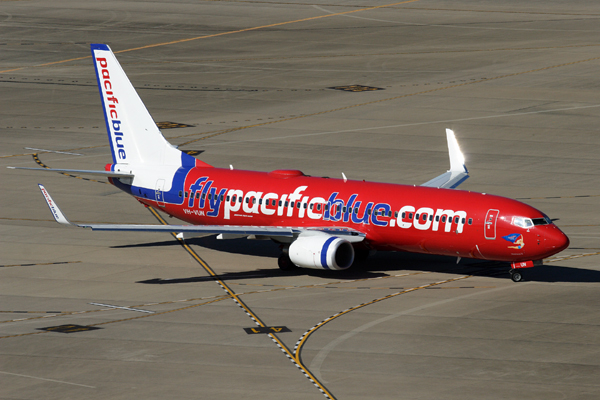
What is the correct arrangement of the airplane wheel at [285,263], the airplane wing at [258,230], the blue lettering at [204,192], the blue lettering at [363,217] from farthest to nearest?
the blue lettering at [204,192]
the airplane wheel at [285,263]
the blue lettering at [363,217]
the airplane wing at [258,230]

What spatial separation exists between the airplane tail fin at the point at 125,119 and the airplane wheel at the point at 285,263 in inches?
466

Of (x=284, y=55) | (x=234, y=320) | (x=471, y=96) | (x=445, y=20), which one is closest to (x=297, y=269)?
(x=234, y=320)

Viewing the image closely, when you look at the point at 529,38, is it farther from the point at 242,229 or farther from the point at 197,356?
the point at 197,356

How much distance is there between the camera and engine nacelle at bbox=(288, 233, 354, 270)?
162ft

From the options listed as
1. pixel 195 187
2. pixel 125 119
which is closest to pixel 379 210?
pixel 195 187

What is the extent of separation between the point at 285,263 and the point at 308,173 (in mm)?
22470

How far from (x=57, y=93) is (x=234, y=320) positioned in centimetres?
6964

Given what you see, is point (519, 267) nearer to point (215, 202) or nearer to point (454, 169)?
point (454, 169)

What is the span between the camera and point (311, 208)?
5344 centimetres

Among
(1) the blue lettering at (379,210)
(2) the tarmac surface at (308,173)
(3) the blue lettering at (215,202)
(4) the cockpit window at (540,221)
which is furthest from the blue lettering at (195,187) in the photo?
(4) the cockpit window at (540,221)

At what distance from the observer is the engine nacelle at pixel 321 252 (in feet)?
162

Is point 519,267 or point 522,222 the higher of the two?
point 522,222

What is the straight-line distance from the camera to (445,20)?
147 m

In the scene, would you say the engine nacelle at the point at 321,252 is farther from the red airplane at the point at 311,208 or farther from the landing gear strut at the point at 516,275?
the landing gear strut at the point at 516,275
